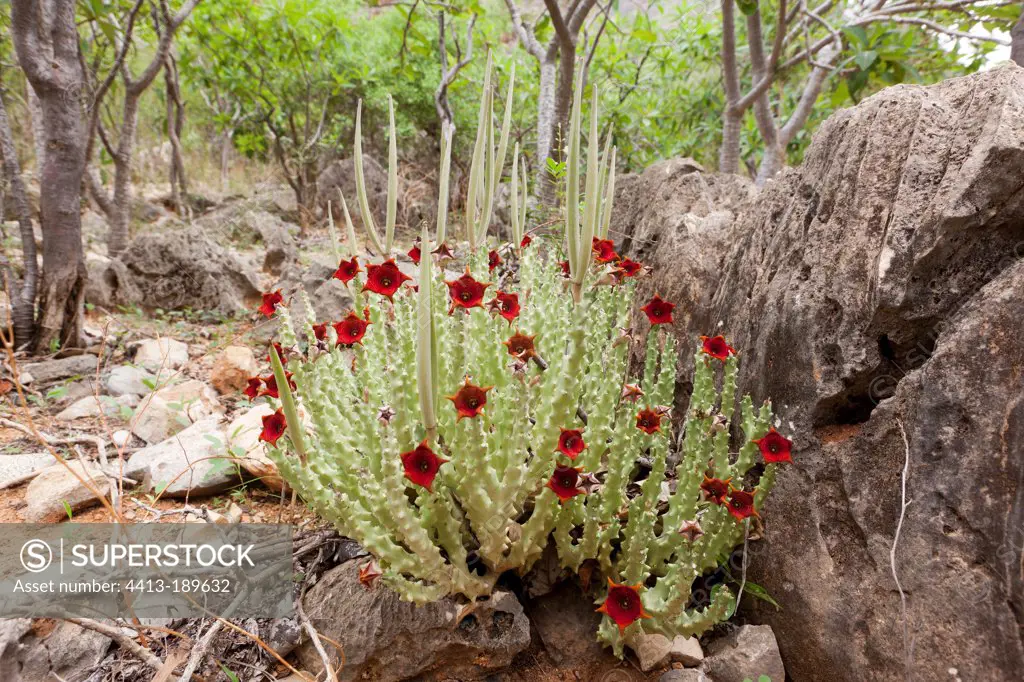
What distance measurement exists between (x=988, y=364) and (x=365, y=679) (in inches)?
77.2

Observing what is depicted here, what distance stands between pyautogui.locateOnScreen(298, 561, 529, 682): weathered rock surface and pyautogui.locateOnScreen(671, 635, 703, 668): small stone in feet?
1.63

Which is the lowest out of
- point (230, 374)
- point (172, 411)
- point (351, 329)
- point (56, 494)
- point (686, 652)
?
point (686, 652)

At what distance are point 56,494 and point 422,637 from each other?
1.92 metres

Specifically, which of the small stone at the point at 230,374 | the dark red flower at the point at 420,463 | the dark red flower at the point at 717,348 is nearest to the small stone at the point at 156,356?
the small stone at the point at 230,374

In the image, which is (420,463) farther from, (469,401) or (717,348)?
(717,348)

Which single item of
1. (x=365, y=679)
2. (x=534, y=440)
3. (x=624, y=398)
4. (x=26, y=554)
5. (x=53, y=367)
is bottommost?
(x=365, y=679)

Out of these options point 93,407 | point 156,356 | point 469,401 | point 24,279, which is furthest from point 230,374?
point 469,401

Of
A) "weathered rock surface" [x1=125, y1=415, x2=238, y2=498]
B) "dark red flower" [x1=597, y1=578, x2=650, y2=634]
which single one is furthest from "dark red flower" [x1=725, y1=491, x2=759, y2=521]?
"weathered rock surface" [x1=125, y1=415, x2=238, y2=498]

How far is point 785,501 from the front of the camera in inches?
69.2

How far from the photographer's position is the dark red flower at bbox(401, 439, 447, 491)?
53.7 inches

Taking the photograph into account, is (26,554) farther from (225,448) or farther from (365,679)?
(365,679)

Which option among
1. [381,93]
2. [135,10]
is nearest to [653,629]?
[135,10]

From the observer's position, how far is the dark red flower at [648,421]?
1588 mm

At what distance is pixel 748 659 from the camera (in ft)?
5.32
